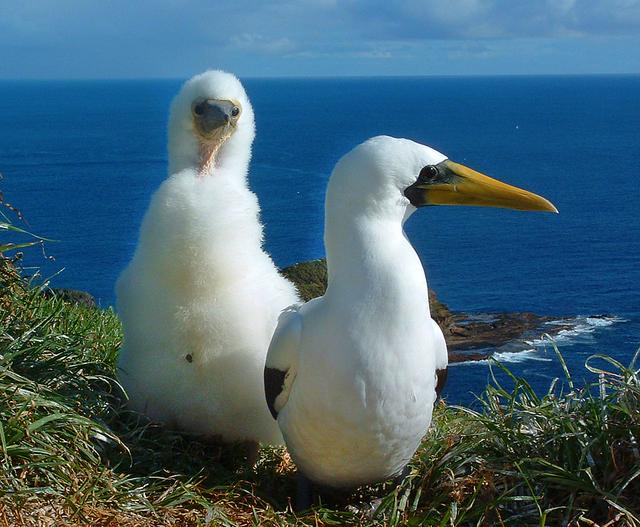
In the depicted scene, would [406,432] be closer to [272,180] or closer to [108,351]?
[108,351]

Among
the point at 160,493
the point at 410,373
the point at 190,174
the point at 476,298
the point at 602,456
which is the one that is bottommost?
the point at 476,298

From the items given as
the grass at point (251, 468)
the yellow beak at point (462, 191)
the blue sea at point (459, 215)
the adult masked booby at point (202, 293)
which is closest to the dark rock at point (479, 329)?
the blue sea at point (459, 215)

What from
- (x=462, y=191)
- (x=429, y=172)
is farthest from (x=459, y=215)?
(x=429, y=172)

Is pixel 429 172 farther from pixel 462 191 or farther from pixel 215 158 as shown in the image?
pixel 215 158

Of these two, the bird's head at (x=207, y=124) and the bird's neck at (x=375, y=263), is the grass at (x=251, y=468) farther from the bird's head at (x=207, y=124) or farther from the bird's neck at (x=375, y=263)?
the bird's head at (x=207, y=124)

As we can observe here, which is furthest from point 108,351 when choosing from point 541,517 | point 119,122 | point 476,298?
point 119,122

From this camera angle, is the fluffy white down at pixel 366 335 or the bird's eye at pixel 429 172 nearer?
the fluffy white down at pixel 366 335

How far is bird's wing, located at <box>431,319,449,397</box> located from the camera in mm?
4633

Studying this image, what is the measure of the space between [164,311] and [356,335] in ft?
4.25

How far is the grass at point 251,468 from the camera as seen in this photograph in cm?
425

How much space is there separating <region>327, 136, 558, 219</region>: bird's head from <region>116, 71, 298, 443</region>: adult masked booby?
88 centimetres

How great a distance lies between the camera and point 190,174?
5.18 metres

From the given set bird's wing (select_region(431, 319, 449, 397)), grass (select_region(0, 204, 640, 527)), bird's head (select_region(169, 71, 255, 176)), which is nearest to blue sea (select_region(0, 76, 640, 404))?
bird's head (select_region(169, 71, 255, 176))

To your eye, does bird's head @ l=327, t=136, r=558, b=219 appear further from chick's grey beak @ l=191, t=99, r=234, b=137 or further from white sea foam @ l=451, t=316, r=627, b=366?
white sea foam @ l=451, t=316, r=627, b=366
